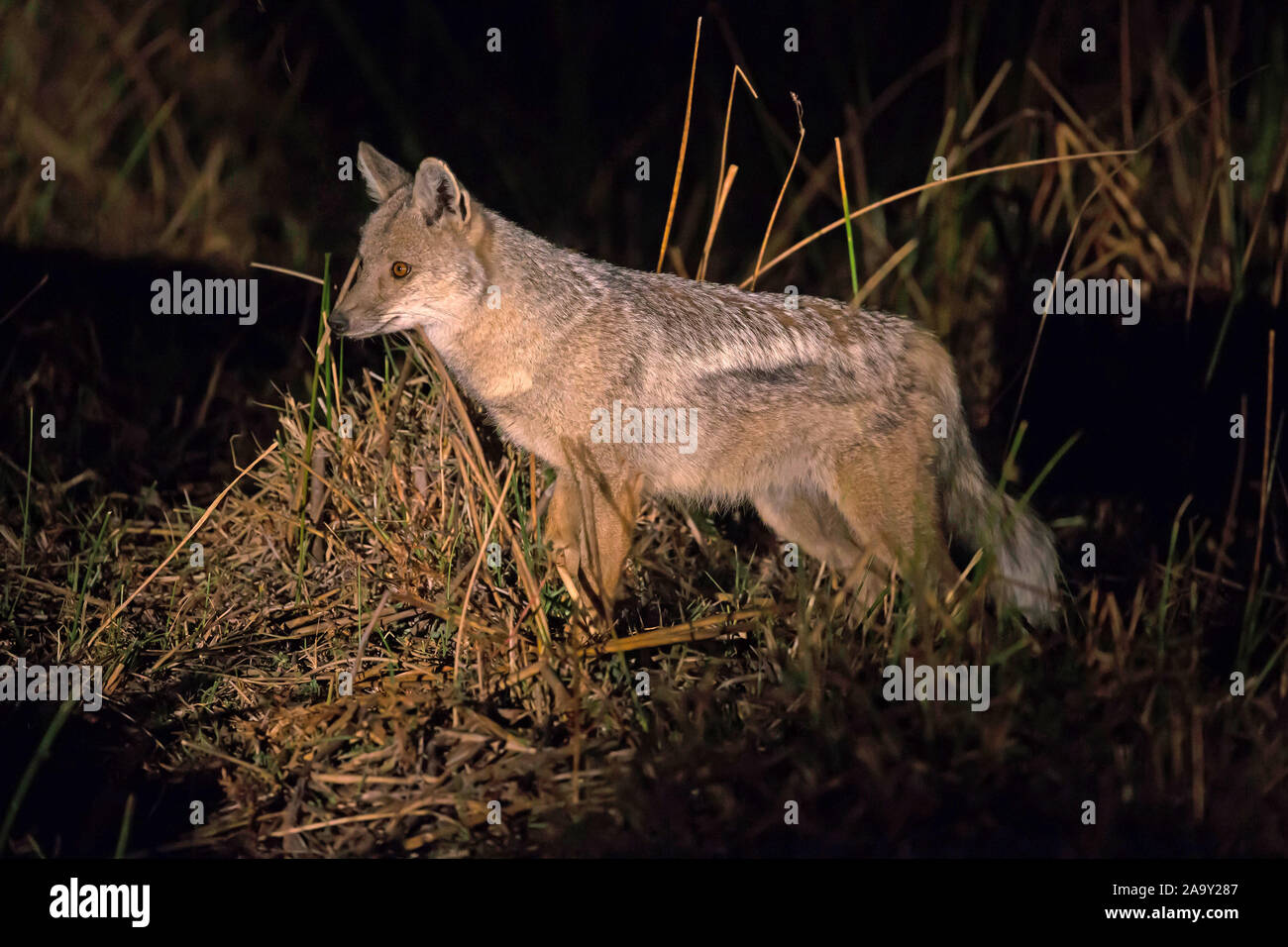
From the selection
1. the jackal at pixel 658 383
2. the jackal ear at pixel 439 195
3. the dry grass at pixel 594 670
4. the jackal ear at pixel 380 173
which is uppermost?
the jackal ear at pixel 380 173

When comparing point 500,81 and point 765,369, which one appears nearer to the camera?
point 765,369

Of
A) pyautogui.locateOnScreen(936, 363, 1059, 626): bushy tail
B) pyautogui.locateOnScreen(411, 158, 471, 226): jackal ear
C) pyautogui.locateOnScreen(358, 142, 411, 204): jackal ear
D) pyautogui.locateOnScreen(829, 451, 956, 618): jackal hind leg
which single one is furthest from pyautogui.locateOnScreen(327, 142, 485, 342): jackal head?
pyautogui.locateOnScreen(936, 363, 1059, 626): bushy tail

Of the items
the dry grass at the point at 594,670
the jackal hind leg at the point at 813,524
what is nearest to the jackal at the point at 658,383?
the jackal hind leg at the point at 813,524

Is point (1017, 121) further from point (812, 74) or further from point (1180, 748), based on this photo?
point (1180, 748)

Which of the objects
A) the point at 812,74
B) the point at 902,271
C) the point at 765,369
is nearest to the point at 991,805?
the point at 765,369

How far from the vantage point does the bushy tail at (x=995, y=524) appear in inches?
201

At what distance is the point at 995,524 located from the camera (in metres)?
5.41

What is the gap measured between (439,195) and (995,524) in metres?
2.66

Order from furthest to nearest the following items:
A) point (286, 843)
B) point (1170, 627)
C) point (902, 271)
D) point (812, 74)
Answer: point (812, 74), point (902, 271), point (1170, 627), point (286, 843)

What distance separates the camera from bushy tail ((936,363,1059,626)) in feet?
16.7

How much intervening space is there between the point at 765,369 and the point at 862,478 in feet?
1.99

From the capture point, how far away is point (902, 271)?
21.6 feet

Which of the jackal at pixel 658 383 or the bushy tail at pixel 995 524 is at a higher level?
the jackal at pixel 658 383

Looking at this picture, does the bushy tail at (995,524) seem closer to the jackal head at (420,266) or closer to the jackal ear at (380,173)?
the jackal head at (420,266)
